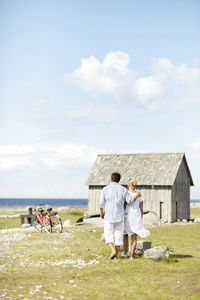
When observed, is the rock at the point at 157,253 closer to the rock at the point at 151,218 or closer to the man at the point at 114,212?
the man at the point at 114,212

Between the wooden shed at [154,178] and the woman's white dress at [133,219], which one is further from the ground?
the wooden shed at [154,178]

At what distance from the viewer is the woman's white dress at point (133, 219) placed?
11.6 meters

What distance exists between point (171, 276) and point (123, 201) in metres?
2.95

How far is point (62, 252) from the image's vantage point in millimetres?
12945

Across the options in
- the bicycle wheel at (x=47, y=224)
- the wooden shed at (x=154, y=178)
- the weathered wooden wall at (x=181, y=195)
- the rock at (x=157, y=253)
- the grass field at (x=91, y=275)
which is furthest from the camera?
the weathered wooden wall at (x=181, y=195)

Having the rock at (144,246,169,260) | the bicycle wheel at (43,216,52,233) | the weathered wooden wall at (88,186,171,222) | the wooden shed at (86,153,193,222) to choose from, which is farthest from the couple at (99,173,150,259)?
the weathered wooden wall at (88,186,171,222)

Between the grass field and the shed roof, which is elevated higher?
the shed roof

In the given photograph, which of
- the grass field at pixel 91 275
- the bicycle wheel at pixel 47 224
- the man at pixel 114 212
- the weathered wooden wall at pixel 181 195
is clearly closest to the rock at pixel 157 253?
the grass field at pixel 91 275

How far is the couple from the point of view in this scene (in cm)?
1141

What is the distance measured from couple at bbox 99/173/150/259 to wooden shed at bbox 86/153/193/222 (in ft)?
70.3

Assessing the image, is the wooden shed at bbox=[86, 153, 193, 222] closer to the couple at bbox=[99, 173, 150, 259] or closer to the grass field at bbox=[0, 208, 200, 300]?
the grass field at bbox=[0, 208, 200, 300]

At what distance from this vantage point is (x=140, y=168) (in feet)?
116

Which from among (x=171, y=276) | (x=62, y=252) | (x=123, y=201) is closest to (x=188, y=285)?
(x=171, y=276)

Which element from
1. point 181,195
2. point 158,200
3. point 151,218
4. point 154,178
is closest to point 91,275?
point 151,218
